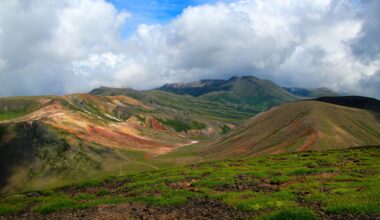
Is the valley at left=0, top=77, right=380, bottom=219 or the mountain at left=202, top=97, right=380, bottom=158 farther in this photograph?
the mountain at left=202, top=97, right=380, bottom=158

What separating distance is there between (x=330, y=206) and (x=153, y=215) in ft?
44.2

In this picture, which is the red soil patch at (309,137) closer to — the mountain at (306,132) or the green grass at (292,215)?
the mountain at (306,132)

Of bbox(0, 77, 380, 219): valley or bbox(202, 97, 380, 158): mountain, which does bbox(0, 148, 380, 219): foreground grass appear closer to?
bbox(0, 77, 380, 219): valley

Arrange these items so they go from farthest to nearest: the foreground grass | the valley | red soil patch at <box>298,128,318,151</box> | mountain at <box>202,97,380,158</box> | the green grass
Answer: mountain at <box>202,97,380,158</box> < red soil patch at <box>298,128,318,151</box> < the valley < the foreground grass < the green grass

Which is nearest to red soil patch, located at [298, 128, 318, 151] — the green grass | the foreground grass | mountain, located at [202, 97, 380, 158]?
mountain, located at [202, 97, 380, 158]

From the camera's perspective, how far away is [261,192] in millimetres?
36500

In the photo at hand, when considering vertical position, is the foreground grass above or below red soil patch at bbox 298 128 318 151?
below

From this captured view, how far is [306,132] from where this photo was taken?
138625mm

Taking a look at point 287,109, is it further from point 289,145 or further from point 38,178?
point 38,178

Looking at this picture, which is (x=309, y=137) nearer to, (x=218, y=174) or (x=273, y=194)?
(x=218, y=174)

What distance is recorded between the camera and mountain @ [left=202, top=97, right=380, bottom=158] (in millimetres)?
128375

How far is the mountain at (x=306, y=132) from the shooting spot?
12838 cm

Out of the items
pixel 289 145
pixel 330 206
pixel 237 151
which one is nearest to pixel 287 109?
pixel 237 151

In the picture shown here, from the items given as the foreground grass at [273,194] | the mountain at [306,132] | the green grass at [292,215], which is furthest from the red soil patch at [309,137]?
the green grass at [292,215]
